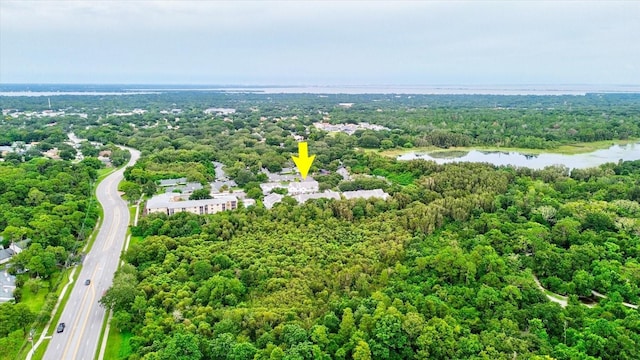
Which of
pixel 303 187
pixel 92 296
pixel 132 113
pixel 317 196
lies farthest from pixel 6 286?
pixel 132 113

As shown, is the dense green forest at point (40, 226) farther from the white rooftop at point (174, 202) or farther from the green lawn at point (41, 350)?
the white rooftop at point (174, 202)

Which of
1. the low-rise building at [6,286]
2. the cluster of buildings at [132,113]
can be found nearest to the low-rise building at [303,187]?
the low-rise building at [6,286]

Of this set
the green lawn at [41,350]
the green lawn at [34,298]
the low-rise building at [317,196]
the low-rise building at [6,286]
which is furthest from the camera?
the low-rise building at [317,196]

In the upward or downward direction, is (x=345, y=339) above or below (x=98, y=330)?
above

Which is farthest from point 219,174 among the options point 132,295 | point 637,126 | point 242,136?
point 637,126

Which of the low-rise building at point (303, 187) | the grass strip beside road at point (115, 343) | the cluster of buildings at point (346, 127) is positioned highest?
the cluster of buildings at point (346, 127)

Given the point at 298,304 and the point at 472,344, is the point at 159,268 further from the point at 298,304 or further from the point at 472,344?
the point at 472,344
